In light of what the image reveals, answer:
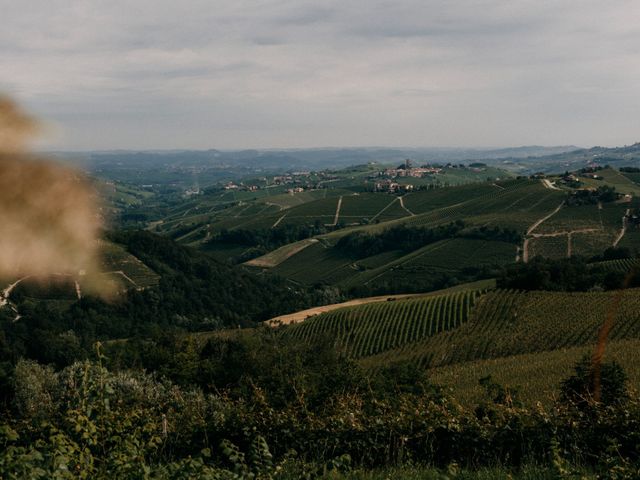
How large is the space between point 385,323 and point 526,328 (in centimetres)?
1878

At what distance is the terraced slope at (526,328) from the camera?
54125 mm

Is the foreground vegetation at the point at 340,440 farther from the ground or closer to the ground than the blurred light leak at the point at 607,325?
closer to the ground

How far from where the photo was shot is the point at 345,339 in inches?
2778

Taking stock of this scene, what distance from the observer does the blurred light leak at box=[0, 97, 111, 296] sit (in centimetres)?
286

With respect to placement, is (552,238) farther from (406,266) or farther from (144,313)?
(144,313)

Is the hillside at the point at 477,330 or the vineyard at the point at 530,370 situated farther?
the hillside at the point at 477,330

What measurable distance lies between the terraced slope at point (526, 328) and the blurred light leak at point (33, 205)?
54631 mm

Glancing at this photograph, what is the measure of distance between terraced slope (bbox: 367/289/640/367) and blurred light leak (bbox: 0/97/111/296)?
179 feet

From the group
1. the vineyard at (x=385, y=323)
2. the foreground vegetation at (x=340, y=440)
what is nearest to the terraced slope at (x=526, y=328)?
the vineyard at (x=385, y=323)

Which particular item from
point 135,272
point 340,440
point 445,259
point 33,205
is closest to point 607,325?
point 33,205

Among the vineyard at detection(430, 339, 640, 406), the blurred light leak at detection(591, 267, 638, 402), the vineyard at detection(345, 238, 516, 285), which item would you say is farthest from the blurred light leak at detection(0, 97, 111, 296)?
the vineyard at detection(345, 238, 516, 285)

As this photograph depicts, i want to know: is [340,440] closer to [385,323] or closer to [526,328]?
A: [526,328]

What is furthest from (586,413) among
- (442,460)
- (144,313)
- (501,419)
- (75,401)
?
(144,313)

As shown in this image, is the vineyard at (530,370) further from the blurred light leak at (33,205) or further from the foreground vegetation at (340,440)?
the blurred light leak at (33,205)
